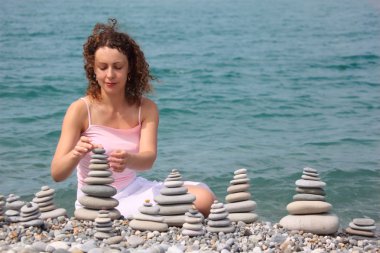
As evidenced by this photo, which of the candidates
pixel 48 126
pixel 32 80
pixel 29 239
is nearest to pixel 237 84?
pixel 32 80

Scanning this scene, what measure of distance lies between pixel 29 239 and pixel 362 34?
963 inches

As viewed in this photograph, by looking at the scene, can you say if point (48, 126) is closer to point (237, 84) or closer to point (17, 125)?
point (17, 125)

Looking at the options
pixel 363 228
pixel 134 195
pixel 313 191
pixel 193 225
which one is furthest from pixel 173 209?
pixel 363 228

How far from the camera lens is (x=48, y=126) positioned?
1242 centimetres

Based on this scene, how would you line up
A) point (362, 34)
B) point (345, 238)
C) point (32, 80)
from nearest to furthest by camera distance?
point (345, 238) < point (32, 80) < point (362, 34)

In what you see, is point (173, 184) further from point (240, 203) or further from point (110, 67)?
point (110, 67)

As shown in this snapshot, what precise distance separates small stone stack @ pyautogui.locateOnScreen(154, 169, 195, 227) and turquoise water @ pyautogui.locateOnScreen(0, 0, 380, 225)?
2.15 m

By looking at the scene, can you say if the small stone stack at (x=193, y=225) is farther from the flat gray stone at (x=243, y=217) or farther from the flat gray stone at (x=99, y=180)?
the flat gray stone at (x=99, y=180)

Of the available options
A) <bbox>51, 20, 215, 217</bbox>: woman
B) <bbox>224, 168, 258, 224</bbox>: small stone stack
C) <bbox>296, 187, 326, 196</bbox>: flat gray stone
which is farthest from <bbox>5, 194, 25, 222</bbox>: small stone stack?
<bbox>296, 187, 326, 196</bbox>: flat gray stone

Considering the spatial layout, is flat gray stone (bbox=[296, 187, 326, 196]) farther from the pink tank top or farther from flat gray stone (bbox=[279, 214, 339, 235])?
the pink tank top

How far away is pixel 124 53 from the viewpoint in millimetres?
6180

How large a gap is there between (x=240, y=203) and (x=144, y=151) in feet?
3.01

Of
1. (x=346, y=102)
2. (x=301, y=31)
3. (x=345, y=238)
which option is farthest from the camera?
(x=301, y=31)

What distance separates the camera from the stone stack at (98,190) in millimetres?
5668
